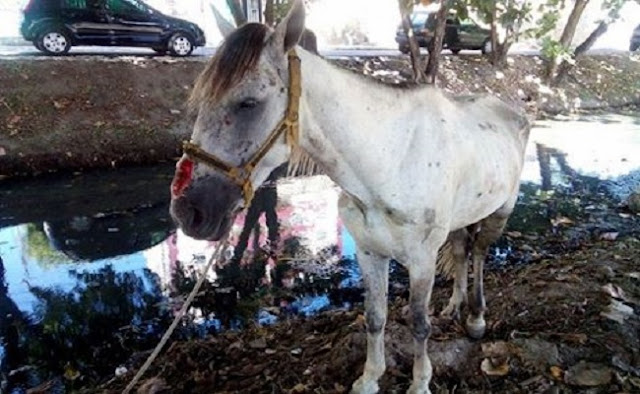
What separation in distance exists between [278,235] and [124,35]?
8.88 metres

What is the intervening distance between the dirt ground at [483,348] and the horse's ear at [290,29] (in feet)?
7.27

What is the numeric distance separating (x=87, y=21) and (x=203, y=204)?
40.6 ft

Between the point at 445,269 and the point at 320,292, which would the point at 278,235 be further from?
the point at 445,269

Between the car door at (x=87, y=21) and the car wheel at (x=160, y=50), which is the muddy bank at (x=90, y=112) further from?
the car wheel at (x=160, y=50)

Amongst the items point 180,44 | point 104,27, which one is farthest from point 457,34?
point 104,27

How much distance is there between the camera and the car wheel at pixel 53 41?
12.1 m

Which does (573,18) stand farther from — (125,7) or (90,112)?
(90,112)

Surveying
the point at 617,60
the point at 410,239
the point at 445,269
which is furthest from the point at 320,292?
the point at 617,60

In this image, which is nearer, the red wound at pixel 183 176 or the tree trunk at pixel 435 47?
the red wound at pixel 183 176

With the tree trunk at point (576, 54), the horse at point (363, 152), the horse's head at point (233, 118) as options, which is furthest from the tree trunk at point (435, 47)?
the horse's head at point (233, 118)

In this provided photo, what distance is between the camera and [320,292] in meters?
5.31

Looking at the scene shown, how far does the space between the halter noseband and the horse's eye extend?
134 mm

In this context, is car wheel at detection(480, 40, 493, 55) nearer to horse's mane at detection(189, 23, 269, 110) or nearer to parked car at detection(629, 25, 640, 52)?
parked car at detection(629, 25, 640, 52)

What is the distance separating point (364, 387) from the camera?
10.7 ft
